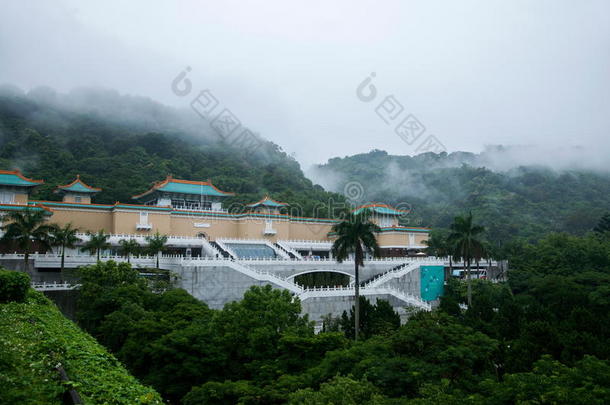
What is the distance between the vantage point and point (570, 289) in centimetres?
3344

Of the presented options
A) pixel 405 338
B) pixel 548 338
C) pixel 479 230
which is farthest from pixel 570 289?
pixel 405 338

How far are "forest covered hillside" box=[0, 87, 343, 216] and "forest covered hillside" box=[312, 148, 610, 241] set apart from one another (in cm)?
2558

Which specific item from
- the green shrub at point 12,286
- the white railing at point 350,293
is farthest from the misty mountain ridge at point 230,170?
the green shrub at point 12,286

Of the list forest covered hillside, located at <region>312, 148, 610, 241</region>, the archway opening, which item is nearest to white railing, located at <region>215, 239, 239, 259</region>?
the archway opening

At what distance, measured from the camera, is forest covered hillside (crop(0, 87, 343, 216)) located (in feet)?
194

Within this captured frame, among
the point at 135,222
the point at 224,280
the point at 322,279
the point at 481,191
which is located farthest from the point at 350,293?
the point at 481,191

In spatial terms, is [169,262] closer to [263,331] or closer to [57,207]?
[57,207]

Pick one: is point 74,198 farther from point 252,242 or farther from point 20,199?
point 252,242

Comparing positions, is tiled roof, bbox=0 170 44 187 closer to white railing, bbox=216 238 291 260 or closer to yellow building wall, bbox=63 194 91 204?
yellow building wall, bbox=63 194 91 204

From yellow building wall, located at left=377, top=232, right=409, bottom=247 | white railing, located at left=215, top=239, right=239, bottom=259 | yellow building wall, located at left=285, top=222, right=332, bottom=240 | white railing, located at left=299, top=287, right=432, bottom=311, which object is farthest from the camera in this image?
yellow building wall, located at left=377, top=232, right=409, bottom=247

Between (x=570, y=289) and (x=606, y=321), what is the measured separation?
1466 cm

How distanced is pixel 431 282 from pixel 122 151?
5385cm

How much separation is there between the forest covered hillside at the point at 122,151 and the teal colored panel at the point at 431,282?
2045cm

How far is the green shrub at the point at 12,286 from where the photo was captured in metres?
12.6
